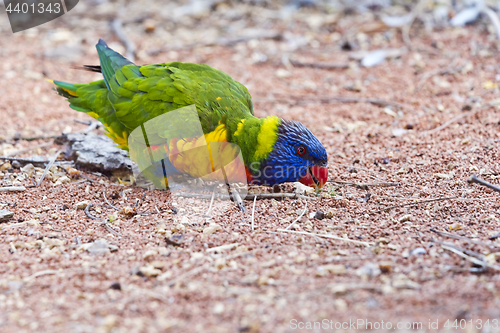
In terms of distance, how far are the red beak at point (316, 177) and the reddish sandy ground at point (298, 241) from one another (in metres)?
0.13

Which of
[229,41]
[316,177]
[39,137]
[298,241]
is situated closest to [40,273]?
[298,241]

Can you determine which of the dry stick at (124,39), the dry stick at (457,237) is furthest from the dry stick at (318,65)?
the dry stick at (457,237)

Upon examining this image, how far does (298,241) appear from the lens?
248 cm

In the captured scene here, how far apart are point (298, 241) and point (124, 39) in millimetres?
5243

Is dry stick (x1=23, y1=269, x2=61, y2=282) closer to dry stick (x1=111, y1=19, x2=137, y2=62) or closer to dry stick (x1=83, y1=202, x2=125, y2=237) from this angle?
dry stick (x1=83, y1=202, x2=125, y2=237)

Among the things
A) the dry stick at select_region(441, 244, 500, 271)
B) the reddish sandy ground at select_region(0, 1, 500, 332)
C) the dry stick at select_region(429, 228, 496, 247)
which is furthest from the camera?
the dry stick at select_region(429, 228, 496, 247)

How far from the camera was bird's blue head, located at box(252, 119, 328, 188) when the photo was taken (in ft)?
9.71

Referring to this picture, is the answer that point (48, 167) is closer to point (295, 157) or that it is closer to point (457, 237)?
point (295, 157)

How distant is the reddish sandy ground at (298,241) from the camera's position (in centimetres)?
180

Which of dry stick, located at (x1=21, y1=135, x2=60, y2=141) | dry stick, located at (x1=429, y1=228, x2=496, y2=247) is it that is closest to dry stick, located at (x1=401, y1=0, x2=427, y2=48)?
dry stick, located at (x1=429, y1=228, x2=496, y2=247)

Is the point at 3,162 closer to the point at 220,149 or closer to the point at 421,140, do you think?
the point at 220,149

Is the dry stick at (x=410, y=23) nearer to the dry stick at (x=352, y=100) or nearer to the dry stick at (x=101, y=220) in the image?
the dry stick at (x=352, y=100)

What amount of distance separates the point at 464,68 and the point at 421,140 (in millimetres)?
2144

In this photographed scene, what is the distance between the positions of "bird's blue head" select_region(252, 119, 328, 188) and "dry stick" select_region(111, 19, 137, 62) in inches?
149
